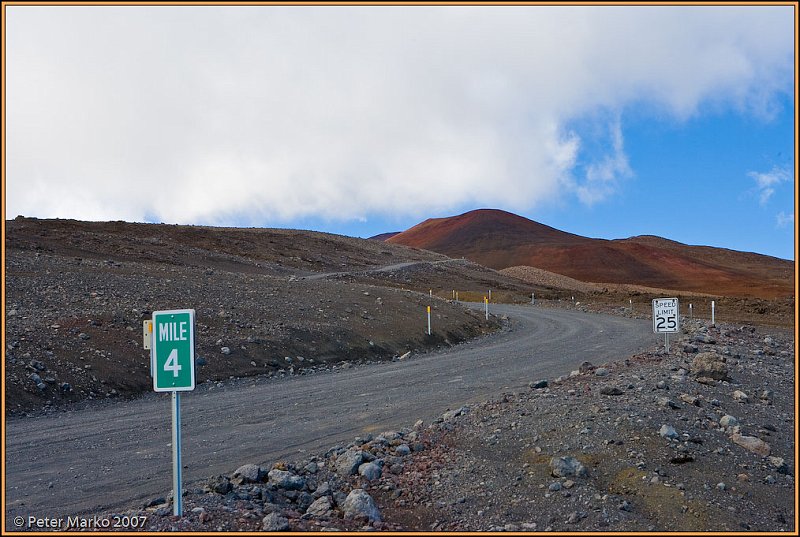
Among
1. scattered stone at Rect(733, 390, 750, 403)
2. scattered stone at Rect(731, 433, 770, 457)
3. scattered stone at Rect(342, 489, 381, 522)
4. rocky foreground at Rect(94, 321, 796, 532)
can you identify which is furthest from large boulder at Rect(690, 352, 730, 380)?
scattered stone at Rect(342, 489, 381, 522)

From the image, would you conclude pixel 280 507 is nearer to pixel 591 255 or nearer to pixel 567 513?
pixel 567 513

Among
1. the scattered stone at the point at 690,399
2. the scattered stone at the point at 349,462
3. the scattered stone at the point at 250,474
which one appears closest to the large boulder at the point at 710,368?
the scattered stone at the point at 690,399

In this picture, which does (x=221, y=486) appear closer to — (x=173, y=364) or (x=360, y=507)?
(x=360, y=507)

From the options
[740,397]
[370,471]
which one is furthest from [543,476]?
[740,397]

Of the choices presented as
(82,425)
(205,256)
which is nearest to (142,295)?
(82,425)

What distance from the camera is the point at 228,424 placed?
1080 centimetres

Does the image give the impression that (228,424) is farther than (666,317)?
No

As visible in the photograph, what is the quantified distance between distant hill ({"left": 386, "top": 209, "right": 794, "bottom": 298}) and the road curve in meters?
114

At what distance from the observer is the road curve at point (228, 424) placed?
752 centimetres

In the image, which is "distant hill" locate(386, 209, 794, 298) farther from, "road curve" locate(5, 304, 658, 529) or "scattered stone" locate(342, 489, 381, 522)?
"scattered stone" locate(342, 489, 381, 522)

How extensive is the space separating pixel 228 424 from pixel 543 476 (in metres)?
6.03

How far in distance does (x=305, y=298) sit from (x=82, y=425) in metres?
14.5

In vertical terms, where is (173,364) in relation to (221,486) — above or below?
above

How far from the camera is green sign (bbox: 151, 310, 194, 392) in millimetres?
5570
